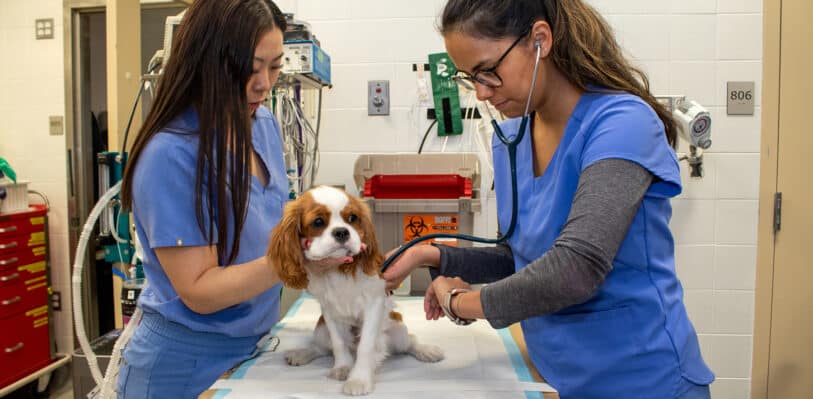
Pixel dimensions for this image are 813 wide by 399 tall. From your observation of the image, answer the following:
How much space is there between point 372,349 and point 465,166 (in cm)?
119

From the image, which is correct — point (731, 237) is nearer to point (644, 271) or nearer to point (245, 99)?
point (644, 271)

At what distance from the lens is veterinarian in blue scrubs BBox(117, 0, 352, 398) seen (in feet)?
3.49

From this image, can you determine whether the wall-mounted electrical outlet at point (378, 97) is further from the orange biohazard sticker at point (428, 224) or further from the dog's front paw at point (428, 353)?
the dog's front paw at point (428, 353)

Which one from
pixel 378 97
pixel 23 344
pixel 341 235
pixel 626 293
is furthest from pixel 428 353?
pixel 23 344

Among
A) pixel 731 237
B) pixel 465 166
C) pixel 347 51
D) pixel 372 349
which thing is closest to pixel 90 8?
pixel 347 51

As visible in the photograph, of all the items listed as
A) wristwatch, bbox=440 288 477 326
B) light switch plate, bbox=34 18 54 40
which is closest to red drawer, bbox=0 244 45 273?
light switch plate, bbox=34 18 54 40

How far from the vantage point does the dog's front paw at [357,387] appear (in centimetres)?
104

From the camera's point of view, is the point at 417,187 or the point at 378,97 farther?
the point at 378,97

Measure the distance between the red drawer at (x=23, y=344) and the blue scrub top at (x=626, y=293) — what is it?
2.92m

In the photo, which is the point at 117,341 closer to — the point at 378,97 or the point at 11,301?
the point at 378,97

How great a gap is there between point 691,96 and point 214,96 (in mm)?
2198

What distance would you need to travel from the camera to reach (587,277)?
2.76 ft

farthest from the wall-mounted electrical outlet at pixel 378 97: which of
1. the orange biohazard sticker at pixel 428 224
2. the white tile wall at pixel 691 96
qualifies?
the orange biohazard sticker at pixel 428 224

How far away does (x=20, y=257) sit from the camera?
2885 millimetres
